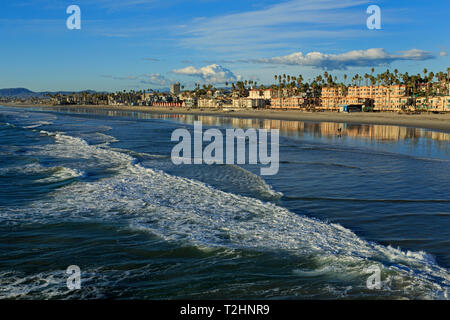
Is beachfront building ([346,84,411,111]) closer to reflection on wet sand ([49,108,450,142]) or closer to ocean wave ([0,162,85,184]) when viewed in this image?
reflection on wet sand ([49,108,450,142])

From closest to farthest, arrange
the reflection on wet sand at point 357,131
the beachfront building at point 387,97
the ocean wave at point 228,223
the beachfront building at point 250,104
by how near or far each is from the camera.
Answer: the ocean wave at point 228,223 < the reflection on wet sand at point 357,131 < the beachfront building at point 387,97 < the beachfront building at point 250,104

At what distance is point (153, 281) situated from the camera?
7.90 meters

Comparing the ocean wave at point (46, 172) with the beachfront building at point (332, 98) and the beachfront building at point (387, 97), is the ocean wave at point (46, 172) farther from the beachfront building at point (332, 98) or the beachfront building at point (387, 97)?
the beachfront building at point (332, 98)

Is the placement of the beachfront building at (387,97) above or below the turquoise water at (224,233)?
above

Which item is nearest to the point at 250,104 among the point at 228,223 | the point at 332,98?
the point at 332,98

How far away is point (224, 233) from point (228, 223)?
0.90 meters

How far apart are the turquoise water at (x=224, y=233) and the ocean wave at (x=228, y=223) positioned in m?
0.04

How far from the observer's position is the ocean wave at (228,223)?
8242 mm

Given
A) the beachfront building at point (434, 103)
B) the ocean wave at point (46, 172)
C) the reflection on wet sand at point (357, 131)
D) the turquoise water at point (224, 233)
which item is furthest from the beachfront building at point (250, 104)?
the turquoise water at point (224, 233)

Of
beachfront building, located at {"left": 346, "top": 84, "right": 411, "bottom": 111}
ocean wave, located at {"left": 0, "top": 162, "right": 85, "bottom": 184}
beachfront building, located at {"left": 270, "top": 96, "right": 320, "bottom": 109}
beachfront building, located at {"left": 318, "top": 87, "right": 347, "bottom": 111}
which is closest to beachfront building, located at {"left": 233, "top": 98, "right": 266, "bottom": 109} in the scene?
beachfront building, located at {"left": 270, "top": 96, "right": 320, "bottom": 109}

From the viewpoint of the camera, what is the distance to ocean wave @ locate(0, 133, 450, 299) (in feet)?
27.0

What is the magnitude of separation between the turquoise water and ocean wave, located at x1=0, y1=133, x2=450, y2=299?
4cm
